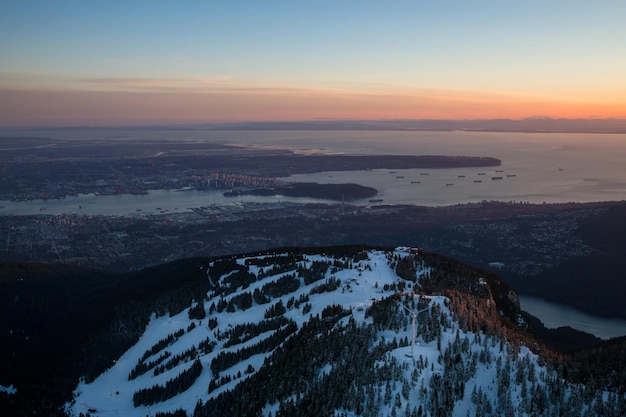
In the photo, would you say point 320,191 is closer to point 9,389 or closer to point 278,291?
point 278,291

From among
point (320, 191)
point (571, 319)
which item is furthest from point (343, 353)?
point (320, 191)

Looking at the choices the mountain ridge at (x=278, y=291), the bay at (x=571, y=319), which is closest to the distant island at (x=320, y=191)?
the bay at (x=571, y=319)

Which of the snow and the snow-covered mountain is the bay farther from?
the snow

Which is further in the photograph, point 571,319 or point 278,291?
point 571,319

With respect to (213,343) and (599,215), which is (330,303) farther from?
(599,215)

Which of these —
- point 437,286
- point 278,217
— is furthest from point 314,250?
point 278,217

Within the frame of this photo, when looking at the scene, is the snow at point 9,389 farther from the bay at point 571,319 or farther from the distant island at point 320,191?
the distant island at point 320,191

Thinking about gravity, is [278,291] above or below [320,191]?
above
